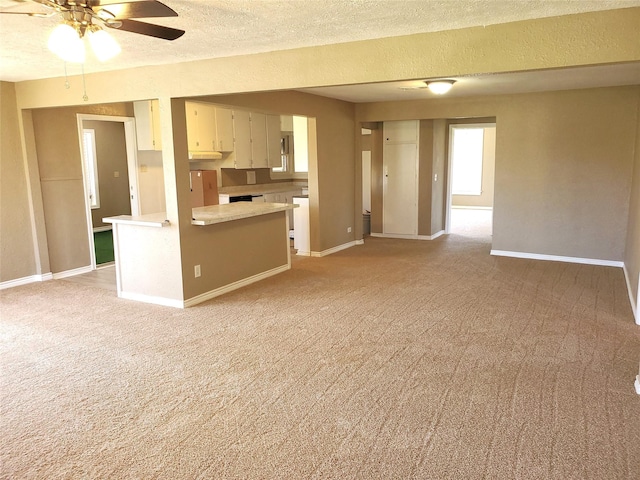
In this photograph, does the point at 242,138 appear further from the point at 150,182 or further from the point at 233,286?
the point at 233,286

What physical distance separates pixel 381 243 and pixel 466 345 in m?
4.48

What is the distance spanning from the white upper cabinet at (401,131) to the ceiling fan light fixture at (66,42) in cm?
655

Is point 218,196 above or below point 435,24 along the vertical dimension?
below

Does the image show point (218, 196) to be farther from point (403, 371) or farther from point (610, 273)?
point (610, 273)

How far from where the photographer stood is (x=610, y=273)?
5875mm

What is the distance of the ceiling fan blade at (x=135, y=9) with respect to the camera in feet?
7.10

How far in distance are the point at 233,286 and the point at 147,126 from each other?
9.63 ft

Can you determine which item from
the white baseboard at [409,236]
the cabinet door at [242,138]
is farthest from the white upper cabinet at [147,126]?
the white baseboard at [409,236]

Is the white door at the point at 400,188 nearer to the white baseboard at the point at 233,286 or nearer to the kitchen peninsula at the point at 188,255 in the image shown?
the white baseboard at the point at 233,286

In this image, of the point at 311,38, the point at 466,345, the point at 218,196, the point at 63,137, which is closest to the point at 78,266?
the point at 63,137

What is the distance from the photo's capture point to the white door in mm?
8352

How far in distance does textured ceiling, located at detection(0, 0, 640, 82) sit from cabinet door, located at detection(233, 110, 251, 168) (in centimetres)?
361

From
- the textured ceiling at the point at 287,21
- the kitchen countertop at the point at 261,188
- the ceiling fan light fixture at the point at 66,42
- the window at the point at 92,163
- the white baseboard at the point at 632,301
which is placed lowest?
the white baseboard at the point at 632,301

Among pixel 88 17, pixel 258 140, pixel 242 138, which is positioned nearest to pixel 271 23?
pixel 88 17
